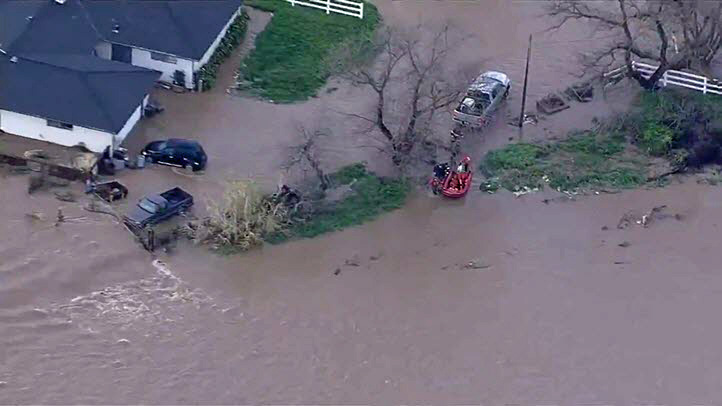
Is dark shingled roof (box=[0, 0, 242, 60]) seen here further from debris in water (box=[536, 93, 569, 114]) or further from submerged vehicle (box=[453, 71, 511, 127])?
debris in water (box=[536, 93, 569, 114])

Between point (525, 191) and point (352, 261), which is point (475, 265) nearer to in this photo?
point (352, 261)

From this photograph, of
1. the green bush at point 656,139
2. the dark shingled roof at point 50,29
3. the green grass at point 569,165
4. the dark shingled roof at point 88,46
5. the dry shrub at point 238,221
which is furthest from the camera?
the green bush at point 656,139

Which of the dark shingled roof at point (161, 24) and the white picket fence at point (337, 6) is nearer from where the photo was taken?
the dark shingled roof at point (161, 24)

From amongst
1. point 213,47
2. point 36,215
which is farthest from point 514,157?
point 36,215

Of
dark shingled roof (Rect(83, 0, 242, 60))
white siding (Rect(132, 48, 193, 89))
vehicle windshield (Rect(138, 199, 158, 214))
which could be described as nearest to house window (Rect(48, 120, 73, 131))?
vehicle windshield (Rect(138, 199, 158, 214))

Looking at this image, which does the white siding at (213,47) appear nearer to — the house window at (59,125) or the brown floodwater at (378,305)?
the brown floodwater at (378,305)

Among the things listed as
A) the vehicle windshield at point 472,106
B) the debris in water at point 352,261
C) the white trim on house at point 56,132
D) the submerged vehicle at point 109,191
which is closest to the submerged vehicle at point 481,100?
the vehicle windshield at point 472,106

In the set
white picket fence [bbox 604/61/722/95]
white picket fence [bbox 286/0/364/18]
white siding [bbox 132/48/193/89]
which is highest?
white picket fence [bbox 286/0/364/18]
